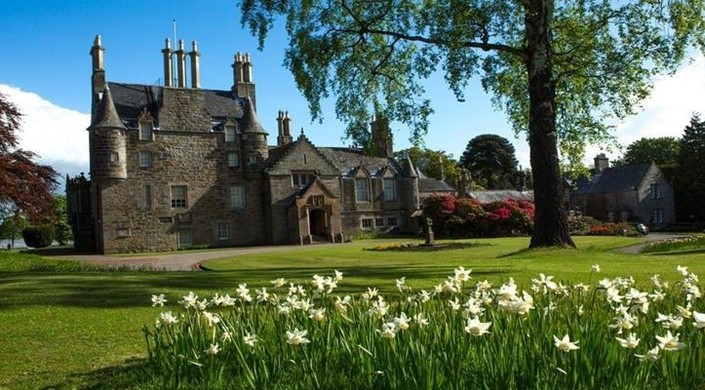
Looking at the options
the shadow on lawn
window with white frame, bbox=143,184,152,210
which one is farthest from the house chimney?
the shadow on lawn

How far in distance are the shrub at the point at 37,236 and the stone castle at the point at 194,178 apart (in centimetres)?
1192

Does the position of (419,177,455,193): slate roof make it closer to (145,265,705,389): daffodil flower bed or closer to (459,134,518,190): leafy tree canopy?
(459,134,518,190): leafy tree canopy

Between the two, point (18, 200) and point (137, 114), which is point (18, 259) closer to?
point (18, 200)

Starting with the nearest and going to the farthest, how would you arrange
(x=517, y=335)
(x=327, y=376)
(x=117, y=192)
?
1. (x=517, y=335)
2. (x=327, y=376)
3. (x=117, y=192)

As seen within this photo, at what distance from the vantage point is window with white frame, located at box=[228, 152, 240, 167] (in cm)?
5056

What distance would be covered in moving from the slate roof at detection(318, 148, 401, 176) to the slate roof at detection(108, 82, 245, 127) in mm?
9118

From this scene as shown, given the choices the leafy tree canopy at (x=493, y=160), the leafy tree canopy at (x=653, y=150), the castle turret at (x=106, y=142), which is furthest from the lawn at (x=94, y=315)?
the leafy tree canopy at (x=653, y=150)

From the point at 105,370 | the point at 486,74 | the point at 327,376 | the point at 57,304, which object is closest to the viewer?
the point at 327,376

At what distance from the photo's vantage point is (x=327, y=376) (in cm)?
464

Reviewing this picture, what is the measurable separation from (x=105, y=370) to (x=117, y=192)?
139ft

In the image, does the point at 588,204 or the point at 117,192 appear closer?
the point at 117,192

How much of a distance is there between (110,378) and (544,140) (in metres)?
18.6

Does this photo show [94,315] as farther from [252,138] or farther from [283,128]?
[283,128]

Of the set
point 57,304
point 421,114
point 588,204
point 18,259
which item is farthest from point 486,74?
point 588,204
